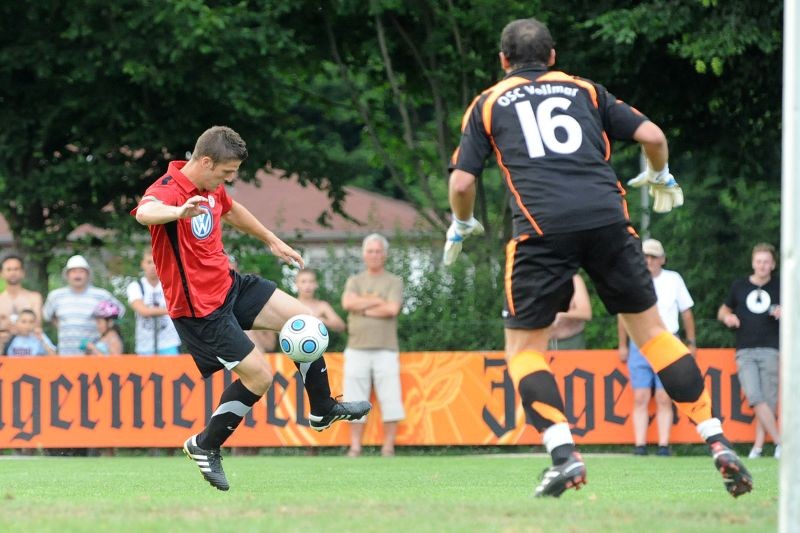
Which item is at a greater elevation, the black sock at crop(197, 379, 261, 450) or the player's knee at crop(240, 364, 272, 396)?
the player's knee at crop(240, 364, 272, 396)

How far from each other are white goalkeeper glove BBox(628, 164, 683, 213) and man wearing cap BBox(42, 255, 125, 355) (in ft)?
32.1

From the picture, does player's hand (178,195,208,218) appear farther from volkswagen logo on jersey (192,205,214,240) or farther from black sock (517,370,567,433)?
black sock (517,370,567,433)

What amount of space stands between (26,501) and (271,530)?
2269 millimetres

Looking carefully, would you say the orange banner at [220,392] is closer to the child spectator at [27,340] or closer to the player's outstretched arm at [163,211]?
the child spectator at [27,340]

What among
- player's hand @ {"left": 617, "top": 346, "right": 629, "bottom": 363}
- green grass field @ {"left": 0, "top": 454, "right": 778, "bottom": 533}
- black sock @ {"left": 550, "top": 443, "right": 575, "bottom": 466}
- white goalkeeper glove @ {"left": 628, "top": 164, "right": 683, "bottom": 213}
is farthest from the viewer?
player's hand @ {"left": 617, "top": 346, "right": 629, "bottom": 363}

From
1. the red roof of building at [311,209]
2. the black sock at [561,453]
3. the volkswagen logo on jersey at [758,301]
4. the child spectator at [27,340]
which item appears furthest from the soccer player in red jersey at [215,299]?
the red roof of building at [311,209]

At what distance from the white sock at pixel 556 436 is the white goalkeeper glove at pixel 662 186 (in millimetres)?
1321

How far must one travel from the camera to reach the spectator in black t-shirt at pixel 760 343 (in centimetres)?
1503

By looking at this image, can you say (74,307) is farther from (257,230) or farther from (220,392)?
(257,230)

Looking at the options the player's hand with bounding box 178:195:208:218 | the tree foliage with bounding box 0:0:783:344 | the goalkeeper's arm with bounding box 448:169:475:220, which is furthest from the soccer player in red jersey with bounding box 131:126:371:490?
the tree foliage with bounding box 0:0:783:344

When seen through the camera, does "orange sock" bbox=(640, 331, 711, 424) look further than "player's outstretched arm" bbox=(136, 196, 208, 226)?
No

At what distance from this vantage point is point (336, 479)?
1022 cm

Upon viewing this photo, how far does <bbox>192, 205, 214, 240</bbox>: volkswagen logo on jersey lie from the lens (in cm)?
827

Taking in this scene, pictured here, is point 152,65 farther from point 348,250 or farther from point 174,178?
point 174,178
